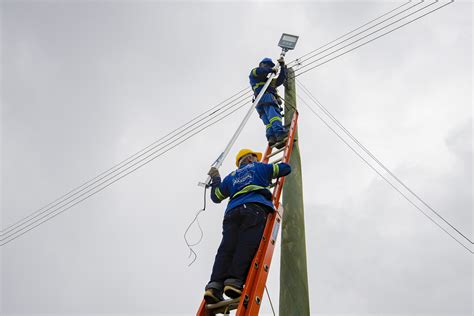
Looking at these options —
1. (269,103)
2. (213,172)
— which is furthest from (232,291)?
(269,103)

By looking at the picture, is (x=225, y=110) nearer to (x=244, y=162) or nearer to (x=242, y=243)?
(x=244, y=162)

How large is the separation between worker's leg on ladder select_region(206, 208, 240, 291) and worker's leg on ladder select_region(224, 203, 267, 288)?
84 millimetres

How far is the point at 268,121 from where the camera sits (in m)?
6.36

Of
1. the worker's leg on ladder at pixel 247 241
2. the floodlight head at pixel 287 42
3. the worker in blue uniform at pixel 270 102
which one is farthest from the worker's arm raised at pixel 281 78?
the worker's leg on ladder at pixel 247 241

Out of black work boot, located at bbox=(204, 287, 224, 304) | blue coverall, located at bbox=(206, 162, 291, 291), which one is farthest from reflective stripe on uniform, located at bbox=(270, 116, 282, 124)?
black work boot, located at bbox=(204, 287, 224, 304)

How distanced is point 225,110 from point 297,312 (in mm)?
4720

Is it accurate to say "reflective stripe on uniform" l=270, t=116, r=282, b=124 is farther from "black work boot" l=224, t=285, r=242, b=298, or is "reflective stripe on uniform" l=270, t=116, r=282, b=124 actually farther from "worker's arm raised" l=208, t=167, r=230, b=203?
"black work boot" l=224, t=285, r=242, b=298

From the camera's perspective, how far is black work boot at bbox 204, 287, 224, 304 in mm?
3274

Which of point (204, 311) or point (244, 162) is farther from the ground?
point (244, 162)

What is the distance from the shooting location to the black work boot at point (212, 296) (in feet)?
10.7

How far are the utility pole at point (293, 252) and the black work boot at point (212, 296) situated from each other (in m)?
0.91

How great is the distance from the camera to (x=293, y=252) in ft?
14.0

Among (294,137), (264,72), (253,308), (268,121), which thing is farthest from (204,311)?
(264,72)

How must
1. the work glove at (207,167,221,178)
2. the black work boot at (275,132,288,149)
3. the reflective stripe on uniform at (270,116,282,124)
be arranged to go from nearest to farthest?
1. the work glove at (207,167,221,178)
2. the black work boot at (275,132,288,149)
3. the reflective stripe on uniform at (270,116,282,124)
